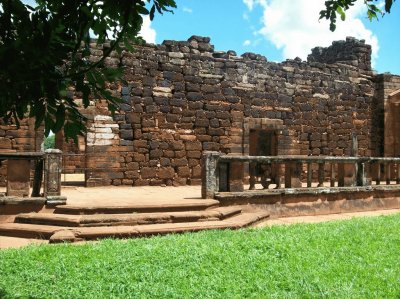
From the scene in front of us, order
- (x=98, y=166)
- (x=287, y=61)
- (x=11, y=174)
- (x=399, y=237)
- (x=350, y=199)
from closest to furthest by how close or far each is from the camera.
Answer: (x=399, y=237), (x=11, y=174), (x=350, y=199), (x=98, y=166), (x=287, y=61)

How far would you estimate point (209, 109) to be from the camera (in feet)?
43.3

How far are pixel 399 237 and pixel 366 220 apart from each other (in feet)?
5.48

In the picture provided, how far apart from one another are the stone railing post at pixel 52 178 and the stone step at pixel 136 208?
0.23 meters

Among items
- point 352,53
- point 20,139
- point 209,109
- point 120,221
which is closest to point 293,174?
point 120,221

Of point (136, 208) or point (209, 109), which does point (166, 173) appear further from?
point (136, 208)

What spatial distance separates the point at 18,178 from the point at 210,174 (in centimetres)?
386

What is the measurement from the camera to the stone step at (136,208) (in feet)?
23.2

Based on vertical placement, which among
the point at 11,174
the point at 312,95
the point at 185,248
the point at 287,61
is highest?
the point at 287,61

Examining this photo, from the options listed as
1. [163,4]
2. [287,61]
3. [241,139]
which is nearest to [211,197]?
[241,139]

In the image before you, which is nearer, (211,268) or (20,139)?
(211,268)

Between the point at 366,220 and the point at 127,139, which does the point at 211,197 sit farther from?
the point at 127,139

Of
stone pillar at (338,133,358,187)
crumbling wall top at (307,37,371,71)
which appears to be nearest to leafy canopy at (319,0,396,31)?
stone pillar at (338,133,358,187)

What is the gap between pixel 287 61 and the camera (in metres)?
14.7

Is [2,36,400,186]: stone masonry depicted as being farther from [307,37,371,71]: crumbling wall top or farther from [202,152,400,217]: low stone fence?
[202,152,400,217]: low stone fence
